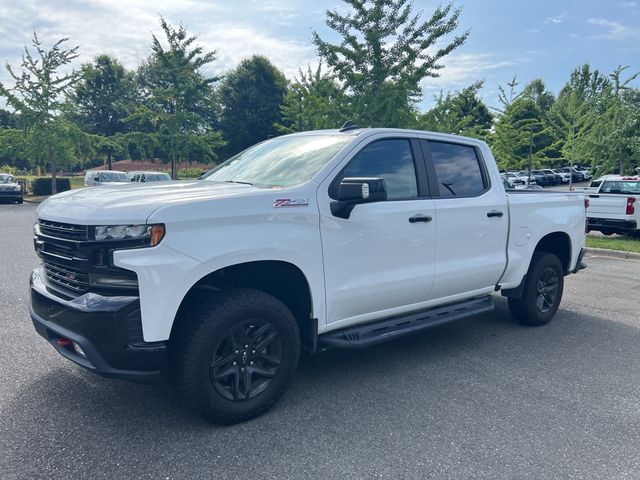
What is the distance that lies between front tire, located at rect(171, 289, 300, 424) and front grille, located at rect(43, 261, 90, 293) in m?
0.61

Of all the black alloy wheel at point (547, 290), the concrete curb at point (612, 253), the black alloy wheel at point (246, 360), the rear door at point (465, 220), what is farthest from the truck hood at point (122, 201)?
the concrete curb at point (612, 253)

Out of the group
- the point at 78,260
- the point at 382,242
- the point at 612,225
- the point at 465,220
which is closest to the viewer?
the point at 78,260

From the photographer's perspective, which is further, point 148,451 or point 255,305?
point 255,305

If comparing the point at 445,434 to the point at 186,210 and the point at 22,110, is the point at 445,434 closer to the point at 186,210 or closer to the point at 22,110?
the point at 186,210

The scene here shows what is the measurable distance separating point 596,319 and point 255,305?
15.2 feet

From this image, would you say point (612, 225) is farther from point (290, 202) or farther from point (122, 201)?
point (122, 201)

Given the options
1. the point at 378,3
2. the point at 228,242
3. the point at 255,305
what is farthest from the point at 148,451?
the point at 378,3

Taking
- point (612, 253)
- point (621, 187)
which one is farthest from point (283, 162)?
point (621, 187)

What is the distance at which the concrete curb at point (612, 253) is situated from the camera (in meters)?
10.2

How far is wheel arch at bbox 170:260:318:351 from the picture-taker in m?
3.21

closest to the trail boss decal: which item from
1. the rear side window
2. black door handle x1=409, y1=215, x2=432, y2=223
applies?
black door handle x1=409, y1=215, x2=432, y2=223

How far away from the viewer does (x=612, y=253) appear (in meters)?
10.5

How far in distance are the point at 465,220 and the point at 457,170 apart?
525mm

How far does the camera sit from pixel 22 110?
26.2m
